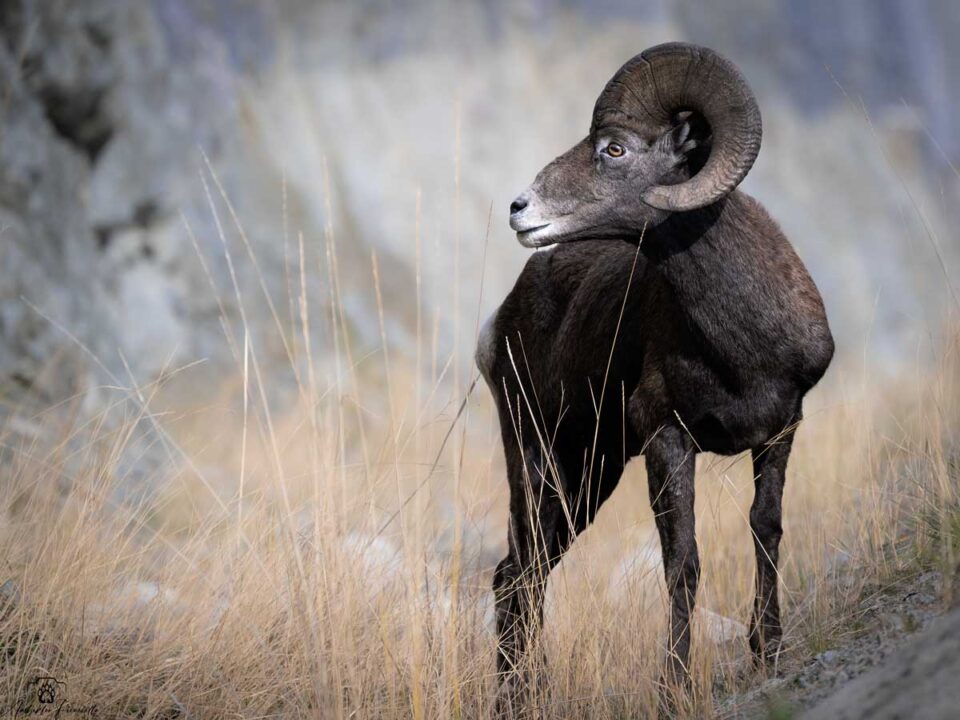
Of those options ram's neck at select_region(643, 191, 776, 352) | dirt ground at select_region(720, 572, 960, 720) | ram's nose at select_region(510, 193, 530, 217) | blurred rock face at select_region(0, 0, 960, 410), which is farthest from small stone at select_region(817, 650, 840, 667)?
blurred rock face at select_region(0, 0, 960, 410)

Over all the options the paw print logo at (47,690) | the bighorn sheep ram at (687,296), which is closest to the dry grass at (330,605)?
the paw print logo at (47,690)

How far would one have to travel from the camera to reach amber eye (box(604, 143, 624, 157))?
375 centimetres

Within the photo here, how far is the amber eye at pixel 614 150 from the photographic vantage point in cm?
375

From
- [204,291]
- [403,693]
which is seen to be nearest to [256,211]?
[204,291]

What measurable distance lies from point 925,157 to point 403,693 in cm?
1236

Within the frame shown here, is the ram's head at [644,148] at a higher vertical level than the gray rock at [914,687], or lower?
higher

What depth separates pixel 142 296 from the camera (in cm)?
1037

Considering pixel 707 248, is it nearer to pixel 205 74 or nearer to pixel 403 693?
pixel 403 693

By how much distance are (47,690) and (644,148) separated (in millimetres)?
2337

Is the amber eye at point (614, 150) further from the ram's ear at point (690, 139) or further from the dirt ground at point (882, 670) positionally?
the dirt ground at point (882, 670)

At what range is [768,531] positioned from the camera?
11.8 ft

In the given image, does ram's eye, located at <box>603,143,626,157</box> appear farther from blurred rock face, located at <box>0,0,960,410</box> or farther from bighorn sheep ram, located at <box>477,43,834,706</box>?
blurred rock face, located at <box>0,0,960,410</box>

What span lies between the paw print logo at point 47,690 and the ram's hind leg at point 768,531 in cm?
195

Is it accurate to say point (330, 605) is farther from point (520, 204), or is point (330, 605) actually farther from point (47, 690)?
point (520, 204)
